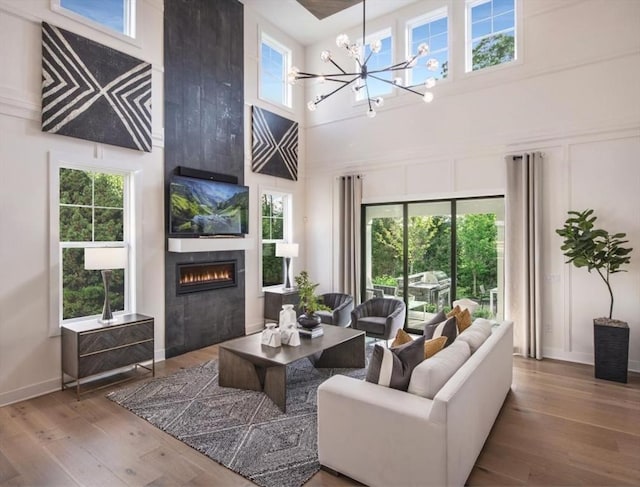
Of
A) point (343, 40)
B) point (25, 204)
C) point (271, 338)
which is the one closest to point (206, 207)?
point (25, 204)

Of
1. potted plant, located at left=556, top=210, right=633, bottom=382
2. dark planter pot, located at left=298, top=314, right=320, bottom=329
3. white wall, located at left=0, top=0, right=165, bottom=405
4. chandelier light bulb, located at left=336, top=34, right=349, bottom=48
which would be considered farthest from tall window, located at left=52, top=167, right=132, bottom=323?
potted plant, located at left=556, top=210, right=633, bottom=382

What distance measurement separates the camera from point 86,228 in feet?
14.4

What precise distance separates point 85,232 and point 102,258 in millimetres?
801

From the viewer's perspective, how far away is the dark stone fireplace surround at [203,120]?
511 cm

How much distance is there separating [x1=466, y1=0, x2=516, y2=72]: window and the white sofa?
15.2 feet

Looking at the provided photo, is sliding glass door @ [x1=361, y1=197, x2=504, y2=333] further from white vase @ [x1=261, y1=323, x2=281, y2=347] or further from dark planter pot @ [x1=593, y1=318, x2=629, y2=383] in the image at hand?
white vase @ [x1=261, y1=323, x2=281, y2=347]

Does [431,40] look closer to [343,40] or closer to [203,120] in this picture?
[343,40]

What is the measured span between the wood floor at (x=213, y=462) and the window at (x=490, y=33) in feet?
14.8

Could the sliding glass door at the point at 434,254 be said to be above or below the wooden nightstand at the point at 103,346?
above

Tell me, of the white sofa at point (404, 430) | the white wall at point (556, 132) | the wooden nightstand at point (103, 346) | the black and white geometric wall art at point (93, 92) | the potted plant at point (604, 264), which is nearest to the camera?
the white sofa at point (404, 430)

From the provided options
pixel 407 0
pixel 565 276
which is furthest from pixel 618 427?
pixel 407 0

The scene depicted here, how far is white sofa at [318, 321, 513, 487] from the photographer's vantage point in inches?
81.7

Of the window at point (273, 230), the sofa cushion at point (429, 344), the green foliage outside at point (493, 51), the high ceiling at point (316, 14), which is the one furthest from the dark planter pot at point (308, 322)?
the high ceiling at point (316, 14)

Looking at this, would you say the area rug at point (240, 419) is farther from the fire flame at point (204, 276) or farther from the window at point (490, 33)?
the window at point (490, 33)
